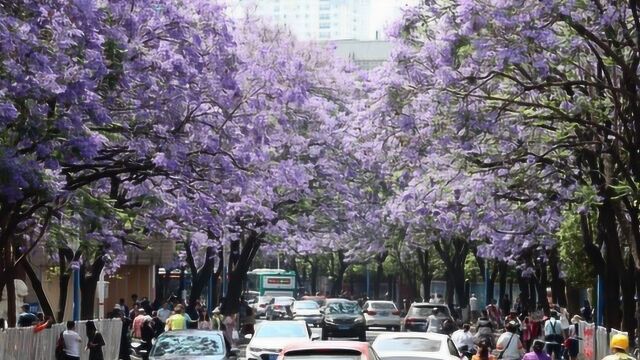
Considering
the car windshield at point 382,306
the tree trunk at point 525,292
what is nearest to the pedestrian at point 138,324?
the car windshield at point 382,306

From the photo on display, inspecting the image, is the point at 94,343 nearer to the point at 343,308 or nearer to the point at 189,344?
the point at 189,344

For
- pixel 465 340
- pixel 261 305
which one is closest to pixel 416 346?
pixel 465 340

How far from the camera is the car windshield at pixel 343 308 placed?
50.4 metres

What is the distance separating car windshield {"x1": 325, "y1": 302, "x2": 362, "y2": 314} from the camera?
50438mm

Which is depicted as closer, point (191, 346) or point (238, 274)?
point (191, 346)

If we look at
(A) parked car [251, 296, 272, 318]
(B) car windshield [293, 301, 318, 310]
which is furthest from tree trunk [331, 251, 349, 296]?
(B) car windshield [293, 301, 318, 310]

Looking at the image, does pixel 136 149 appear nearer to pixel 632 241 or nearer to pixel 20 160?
pixel 20 160

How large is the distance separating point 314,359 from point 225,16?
939 cm

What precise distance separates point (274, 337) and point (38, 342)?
882 cm

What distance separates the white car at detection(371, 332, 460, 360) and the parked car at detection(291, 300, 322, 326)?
37.0m

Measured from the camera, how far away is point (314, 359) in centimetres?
1508

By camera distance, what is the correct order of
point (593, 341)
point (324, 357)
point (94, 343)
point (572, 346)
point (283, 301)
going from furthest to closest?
point (283, 301)
point (572, 346)
point (593, 341)
point (94, 343)
point (324, 357)

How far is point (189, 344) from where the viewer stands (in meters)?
23.0

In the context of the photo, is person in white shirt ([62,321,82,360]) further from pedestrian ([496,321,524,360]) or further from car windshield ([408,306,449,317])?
car windshield ([408,306,449,317])
